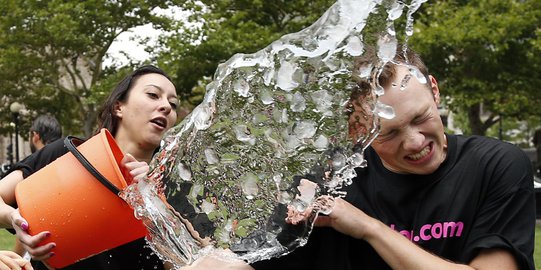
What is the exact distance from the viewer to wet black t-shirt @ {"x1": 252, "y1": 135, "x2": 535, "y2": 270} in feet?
6.91

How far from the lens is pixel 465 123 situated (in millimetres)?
44000

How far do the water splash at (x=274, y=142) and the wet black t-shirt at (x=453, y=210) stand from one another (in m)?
0.14

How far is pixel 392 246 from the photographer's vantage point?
6.66ft

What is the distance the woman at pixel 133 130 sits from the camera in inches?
119

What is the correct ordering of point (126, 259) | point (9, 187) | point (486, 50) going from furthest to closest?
point (486, 50)
point (9, 187)
point (126, 259)

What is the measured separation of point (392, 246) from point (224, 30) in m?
17.3

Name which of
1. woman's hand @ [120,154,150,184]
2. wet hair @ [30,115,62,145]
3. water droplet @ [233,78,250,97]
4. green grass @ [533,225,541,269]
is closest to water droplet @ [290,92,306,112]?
water droplet @ [233,78,250,97]

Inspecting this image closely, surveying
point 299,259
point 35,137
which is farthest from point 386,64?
point 35,137

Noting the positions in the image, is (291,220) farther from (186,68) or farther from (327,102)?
(186,68)

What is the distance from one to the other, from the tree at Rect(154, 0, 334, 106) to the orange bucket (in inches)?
630

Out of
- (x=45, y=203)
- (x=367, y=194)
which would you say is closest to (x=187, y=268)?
(x=367, y=194)

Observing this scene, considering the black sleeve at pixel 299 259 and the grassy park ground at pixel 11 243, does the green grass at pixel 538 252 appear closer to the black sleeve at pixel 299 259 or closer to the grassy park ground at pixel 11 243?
the grassy park ground at pixel 11 243

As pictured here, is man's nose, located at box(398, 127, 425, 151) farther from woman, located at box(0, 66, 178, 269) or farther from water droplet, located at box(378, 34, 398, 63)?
woman, located at box(0, 66, 178, 269)

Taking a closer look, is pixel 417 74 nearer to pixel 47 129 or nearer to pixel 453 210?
pixel 453 210
